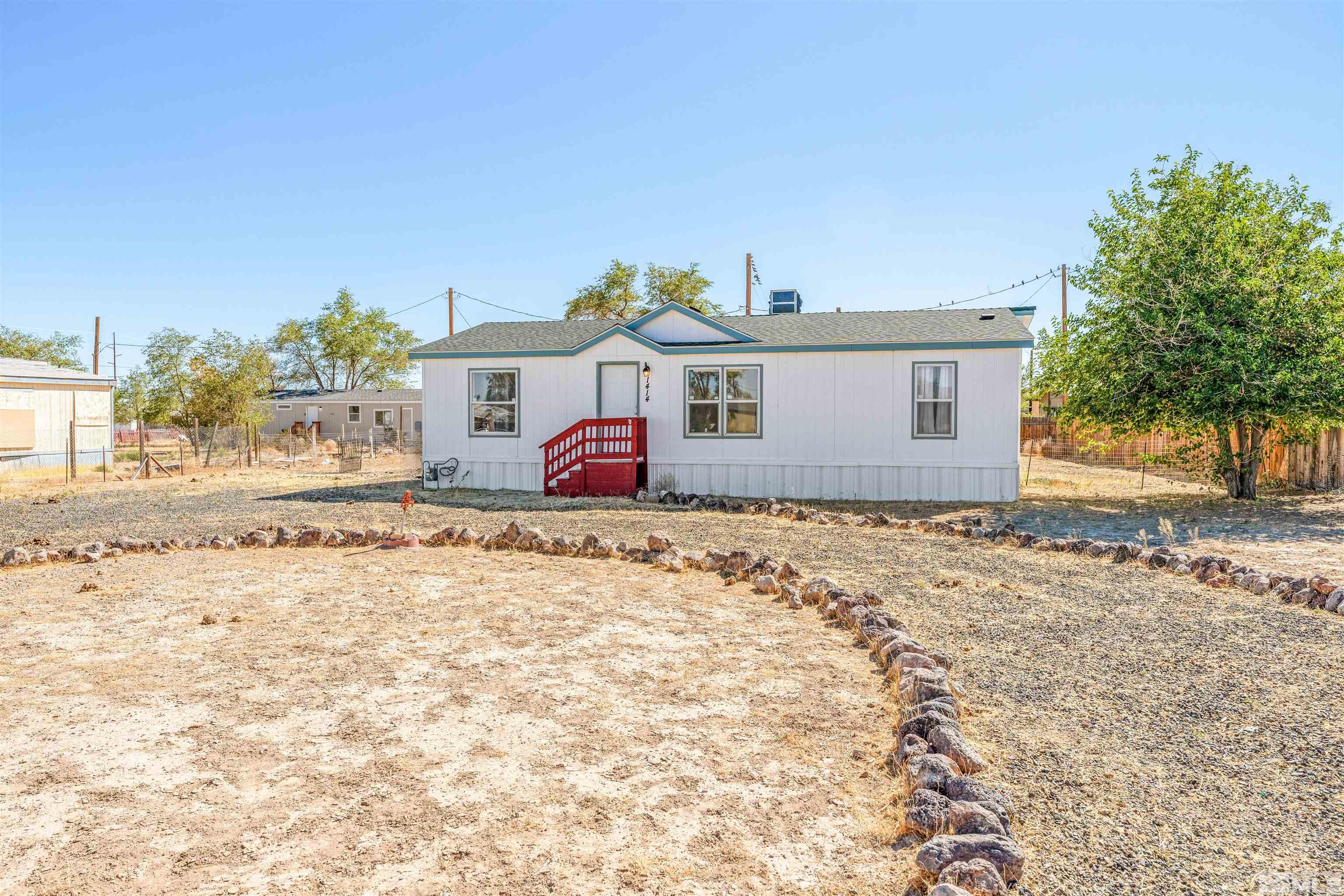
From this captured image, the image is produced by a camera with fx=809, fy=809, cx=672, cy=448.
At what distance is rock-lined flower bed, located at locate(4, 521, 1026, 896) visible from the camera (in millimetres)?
2521

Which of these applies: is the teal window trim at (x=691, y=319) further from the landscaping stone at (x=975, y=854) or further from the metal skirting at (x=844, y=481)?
the landscaping stone at (x=975, y=854)

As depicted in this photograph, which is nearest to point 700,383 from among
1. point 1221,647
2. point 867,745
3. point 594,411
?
point 594,411

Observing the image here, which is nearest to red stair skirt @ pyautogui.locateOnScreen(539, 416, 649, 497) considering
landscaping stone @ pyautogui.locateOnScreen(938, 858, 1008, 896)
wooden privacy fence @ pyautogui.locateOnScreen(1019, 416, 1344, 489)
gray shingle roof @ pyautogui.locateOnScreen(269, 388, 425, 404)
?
wooden privacy fence @ pyautogui.locateOnScreen(1019, 416, 1344, 489)

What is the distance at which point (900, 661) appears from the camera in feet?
14.6

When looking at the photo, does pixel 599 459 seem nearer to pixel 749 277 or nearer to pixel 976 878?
pixel 976 878

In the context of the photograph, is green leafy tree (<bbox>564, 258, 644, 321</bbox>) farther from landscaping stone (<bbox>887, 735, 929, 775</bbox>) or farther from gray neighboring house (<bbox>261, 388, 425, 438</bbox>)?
landscaping stone (<bbox>887, 735, 929, 775</bbox>)

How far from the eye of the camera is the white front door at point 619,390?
47.5ft

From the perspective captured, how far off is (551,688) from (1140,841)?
2.75 m

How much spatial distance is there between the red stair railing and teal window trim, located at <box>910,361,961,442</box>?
4.52 meters

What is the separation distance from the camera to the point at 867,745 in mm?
3594

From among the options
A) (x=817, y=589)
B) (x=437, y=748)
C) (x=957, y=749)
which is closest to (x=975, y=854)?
(x=957, y=749)

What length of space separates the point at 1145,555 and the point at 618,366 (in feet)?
29.9

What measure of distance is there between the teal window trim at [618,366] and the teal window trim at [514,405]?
148cm

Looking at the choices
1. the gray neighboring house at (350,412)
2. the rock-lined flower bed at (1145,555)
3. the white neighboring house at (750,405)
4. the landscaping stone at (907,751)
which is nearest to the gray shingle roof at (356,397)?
the gray neighboring house at (350,412)
